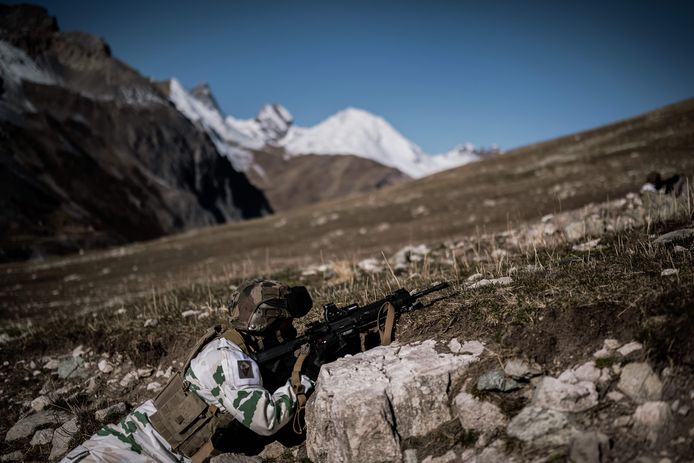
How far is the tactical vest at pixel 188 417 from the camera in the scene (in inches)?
172

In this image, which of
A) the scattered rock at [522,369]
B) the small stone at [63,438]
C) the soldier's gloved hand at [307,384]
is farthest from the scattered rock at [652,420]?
the small stone at [63,438]

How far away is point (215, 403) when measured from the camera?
4395mm

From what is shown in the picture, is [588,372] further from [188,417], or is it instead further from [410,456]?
[188,417]

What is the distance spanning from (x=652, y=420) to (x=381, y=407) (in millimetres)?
2160

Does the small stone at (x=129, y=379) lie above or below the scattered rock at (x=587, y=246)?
below

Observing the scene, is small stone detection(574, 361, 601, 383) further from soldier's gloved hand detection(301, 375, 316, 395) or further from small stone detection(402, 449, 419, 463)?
soldier's gloved hand detection(301, 375, 316, 395)

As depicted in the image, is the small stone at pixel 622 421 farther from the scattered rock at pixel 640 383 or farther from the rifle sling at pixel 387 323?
the rifle sling at pixel 387 323

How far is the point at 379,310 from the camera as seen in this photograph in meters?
4.88

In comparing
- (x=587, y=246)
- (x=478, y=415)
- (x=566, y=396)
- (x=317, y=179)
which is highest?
(x=317, y=179)

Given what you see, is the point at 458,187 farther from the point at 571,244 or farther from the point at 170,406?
the point at 170,406

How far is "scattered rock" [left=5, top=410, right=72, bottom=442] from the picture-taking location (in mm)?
5648

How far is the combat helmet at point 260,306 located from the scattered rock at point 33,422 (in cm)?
355

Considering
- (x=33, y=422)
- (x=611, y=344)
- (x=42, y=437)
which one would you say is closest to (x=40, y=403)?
(x=33, y=422)

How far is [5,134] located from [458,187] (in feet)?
215
